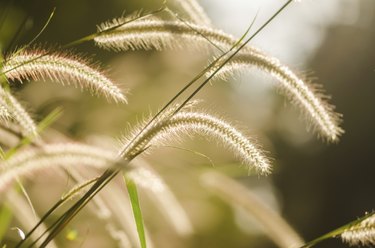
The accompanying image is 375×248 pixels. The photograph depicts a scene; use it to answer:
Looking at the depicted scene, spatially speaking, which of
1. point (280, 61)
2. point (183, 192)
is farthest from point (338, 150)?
point (280, 61)

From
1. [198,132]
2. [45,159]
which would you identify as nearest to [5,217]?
→ [45,159]

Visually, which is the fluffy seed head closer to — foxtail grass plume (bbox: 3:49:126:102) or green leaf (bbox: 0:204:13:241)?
foxtail grass plume (bbox: 3:49:126:102)

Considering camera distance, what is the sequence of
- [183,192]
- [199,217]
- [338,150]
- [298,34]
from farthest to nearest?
[338,150]
[298,34]
[199,217]
[183,192]

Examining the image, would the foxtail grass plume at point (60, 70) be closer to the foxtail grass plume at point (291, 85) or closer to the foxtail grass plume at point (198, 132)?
the foxtail grass plume at point (198, 132)

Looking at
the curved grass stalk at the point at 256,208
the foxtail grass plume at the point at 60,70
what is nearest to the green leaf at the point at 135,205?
the foxtail grass plume at the point at 60,70

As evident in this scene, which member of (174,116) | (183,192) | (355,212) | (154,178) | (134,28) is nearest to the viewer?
(154,178)

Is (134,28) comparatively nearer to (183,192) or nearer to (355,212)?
→ (183,192)

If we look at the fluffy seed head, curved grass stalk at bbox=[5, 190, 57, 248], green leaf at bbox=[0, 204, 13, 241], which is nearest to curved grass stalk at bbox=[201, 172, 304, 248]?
the fluffy seed head
